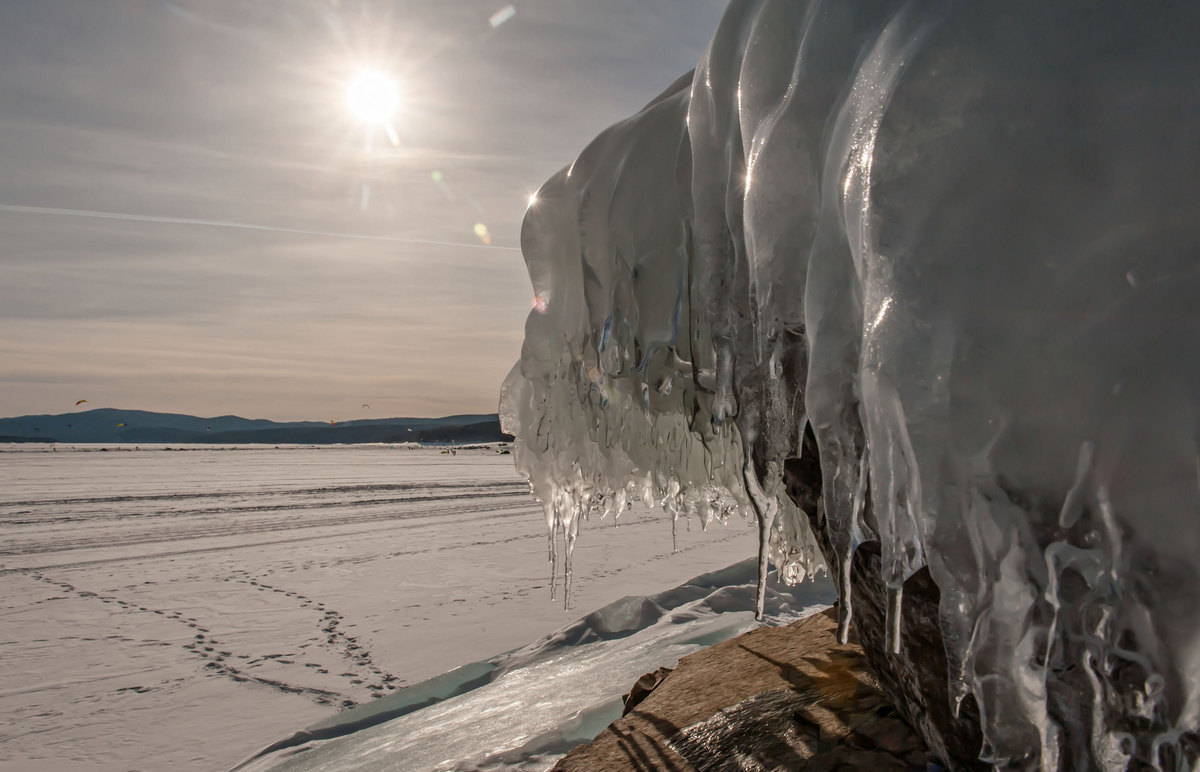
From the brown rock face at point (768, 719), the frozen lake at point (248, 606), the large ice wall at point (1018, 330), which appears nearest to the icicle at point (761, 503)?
the large ice wall at point (1018, 330)

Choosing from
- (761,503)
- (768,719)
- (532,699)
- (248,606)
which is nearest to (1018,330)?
(761,503)

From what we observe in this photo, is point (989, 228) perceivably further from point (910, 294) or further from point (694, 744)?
point (694, 744)

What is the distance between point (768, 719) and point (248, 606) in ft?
17.8

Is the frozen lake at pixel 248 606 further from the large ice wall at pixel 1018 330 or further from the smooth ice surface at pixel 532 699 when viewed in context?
the large ice wall at pixel 1018 330

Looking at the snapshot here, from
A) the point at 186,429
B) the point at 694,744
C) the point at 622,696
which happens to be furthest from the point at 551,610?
the point at 186,429

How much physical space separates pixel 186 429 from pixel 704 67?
17766cm

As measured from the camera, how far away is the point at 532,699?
12.3ft

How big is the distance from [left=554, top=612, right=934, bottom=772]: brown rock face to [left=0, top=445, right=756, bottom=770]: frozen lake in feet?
7.32

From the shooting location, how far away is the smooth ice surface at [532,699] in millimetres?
3104

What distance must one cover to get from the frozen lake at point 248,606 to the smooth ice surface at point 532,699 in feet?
1.00

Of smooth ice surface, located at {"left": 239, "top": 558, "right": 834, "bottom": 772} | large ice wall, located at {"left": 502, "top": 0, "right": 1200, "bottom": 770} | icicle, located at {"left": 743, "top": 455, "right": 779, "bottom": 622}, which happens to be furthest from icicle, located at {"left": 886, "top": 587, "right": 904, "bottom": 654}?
smooth ice surface, located at {"left": 239, "top": 558, "right": 834, "bottom": 772}

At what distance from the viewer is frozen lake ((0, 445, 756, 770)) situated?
3.86m

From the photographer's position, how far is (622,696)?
355 centimetres

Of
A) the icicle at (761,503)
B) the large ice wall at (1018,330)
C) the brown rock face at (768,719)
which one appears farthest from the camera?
the brown rock face at (768,719)
